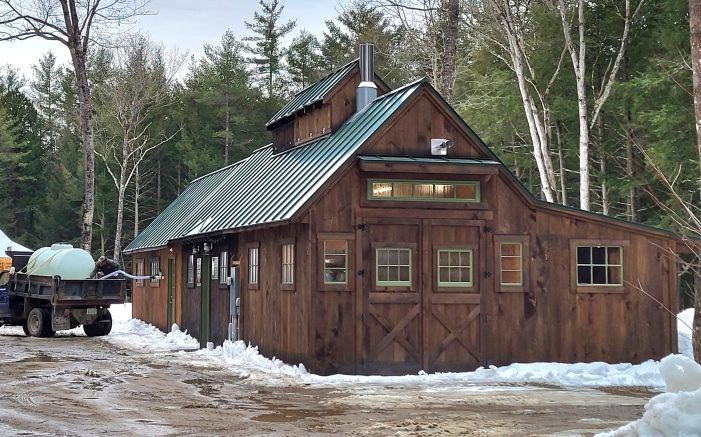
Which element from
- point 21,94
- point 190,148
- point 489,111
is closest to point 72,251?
point 489,111

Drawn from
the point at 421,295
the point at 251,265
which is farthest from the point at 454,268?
the point at 251,265

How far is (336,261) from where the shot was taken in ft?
48.0

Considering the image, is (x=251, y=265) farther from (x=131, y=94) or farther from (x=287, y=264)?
(x=131, y=94)

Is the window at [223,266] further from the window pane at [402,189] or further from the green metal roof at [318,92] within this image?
the window pane at [402,189]

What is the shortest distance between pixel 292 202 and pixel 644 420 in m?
9.17

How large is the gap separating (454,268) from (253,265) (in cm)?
431

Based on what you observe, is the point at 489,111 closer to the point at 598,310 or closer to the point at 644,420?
the point at 598,310

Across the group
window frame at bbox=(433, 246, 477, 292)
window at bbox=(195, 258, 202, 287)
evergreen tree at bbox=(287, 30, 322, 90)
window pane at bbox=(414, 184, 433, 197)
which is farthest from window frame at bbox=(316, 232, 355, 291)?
evergreen tree at bbox=(287, 30, 322, 90)

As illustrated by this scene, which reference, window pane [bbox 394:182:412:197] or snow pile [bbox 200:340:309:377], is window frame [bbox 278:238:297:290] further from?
window pane [bbox 394:182:412:197]

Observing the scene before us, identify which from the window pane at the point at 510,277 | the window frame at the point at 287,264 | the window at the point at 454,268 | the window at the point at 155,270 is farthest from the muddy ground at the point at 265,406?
the window at the point at 155,270

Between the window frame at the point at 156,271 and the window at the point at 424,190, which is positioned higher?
the window at the point at 424,190

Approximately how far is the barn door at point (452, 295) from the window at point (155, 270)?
1232 cm

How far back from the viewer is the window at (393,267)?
14.8 m

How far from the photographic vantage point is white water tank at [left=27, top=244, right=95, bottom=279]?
22844 mm
